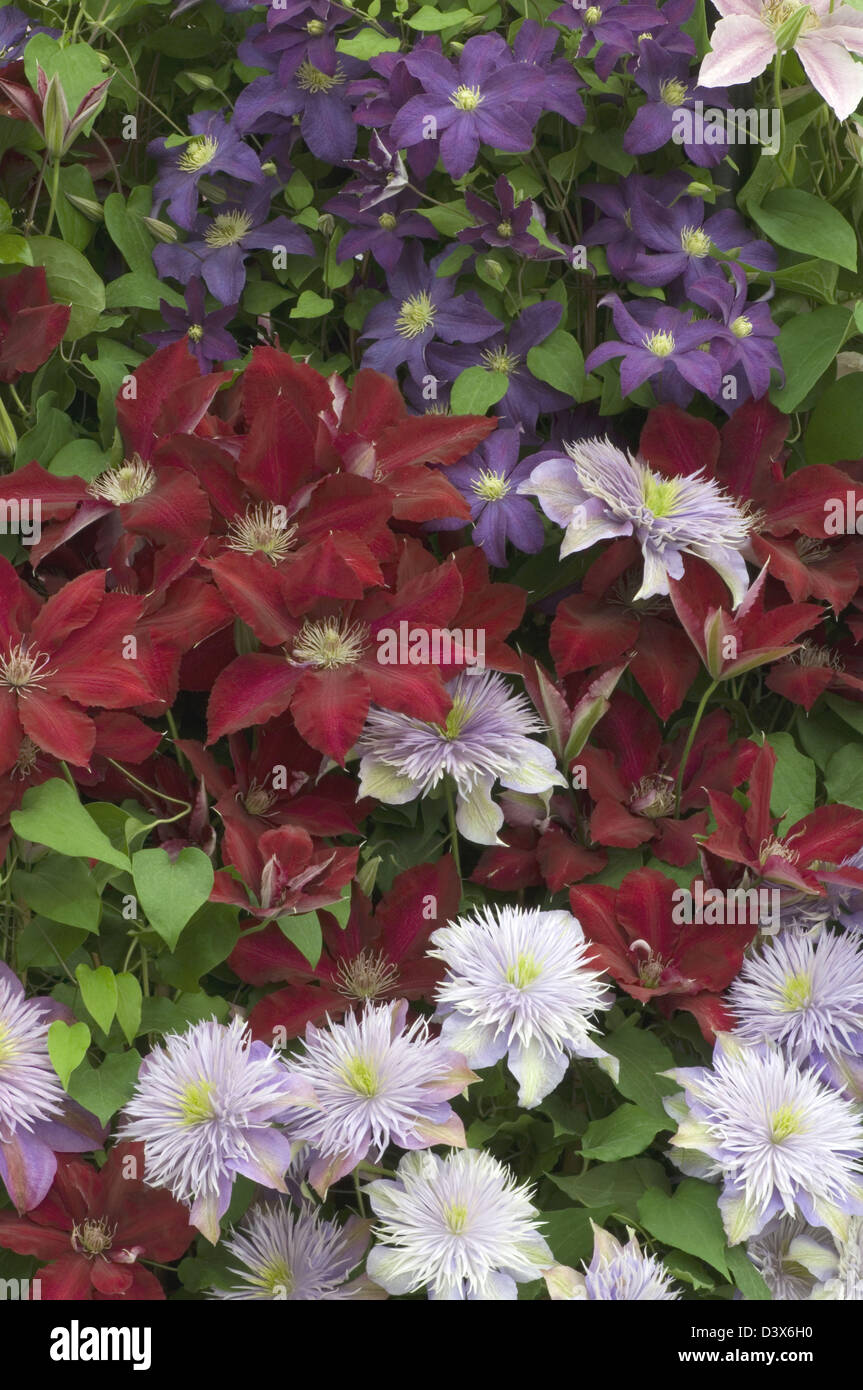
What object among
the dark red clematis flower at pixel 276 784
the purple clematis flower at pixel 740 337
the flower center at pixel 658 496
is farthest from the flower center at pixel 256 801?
the purple clematis flower at pixel 740 337

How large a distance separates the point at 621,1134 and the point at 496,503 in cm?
42

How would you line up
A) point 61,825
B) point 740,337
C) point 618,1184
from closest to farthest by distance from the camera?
point 61,825 → point 618,1184 → point 740,337

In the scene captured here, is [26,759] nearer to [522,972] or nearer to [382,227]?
[522,972]

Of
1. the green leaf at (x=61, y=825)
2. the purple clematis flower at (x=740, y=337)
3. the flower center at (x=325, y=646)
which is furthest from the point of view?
the purple clematis flower at (x=740, y=337)

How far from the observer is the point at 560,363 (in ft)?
3.25

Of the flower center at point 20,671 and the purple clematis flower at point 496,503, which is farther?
the purple clematis flower at point 496,503

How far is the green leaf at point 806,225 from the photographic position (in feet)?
3.27

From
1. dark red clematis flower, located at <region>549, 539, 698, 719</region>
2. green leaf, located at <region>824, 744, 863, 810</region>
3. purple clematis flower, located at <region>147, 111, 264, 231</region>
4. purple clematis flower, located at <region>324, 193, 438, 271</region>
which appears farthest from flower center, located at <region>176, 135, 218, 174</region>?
green leaf, located at <region>824, 744, 863, 810</region>

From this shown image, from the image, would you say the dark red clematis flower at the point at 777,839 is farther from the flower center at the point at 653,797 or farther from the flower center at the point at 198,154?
the flower center at the point at 198,154

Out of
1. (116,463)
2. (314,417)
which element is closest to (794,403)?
(314,417)

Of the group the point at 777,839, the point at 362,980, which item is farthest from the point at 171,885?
the point at 777,839

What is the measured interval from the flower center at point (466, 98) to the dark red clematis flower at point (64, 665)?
1.33ft

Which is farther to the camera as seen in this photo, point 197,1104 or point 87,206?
point 87,206

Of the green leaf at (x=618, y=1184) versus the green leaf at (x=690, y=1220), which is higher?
the green leaf at (x=618, y=1184)
